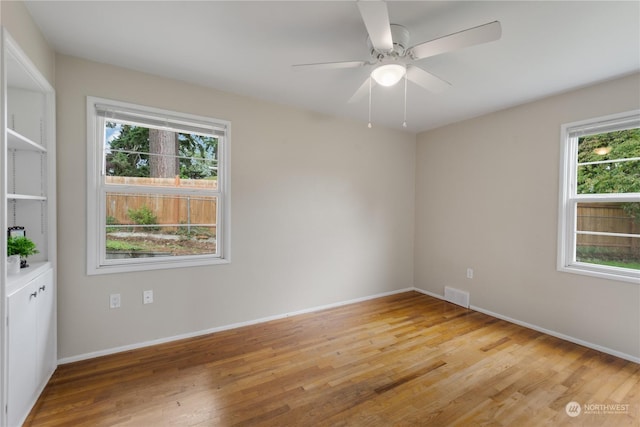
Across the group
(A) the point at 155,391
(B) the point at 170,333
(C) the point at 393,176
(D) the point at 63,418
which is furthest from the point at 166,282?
(C) the point at 393,176

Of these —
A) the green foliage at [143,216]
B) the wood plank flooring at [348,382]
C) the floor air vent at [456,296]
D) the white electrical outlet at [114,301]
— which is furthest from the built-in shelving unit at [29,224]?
the floor air vent at [456,296]

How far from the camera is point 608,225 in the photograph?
260 centimetres

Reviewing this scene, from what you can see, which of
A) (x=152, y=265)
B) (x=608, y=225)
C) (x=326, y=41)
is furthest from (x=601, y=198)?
(x=152, y=265)

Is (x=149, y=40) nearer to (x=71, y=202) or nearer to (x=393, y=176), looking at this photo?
(x=71, y=202)

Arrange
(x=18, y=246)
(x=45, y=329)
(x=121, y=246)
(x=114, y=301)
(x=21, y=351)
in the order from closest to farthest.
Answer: (x=21, y=351)
(x=18, y=246)
(x=45, y=329)
(x=114, y=301)
(x=121, y=246)

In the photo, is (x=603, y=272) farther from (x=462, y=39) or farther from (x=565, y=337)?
(x=462, y=39)

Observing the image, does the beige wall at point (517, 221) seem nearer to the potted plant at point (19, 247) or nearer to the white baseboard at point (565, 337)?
the white baseboard at point (565, 337)

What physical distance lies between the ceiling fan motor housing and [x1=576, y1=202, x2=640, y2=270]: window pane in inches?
93.9

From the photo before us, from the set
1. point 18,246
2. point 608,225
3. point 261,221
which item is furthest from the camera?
point 261,221

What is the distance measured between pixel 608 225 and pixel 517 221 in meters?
0.70

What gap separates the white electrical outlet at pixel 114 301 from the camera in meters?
2.37

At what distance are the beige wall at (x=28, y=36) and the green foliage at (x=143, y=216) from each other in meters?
1.09

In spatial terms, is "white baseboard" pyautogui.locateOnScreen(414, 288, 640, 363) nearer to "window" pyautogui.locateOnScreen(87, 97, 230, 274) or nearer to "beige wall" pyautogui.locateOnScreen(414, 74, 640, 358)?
"beige wall" pyautogui.locateOnScreen(414, 74, 640, 358)

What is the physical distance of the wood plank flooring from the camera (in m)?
1.72
